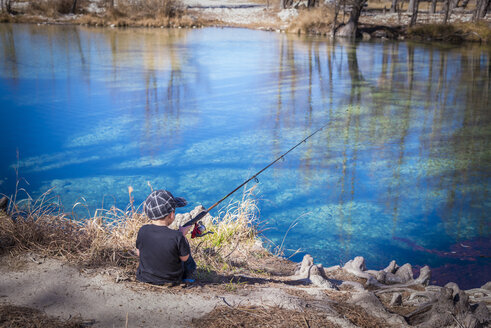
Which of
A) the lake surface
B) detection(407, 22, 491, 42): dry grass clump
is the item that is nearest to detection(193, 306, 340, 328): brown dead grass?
the lake surface

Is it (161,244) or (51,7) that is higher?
(51,7)

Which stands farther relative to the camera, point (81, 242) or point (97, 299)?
point (81, 242)

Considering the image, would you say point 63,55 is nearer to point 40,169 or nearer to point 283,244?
point 40,169

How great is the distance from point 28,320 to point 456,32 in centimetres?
2660

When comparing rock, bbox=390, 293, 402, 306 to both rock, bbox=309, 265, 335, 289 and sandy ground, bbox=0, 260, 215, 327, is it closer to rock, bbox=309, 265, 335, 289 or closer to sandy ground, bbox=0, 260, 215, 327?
rock, bbox=309, 265, 335, 289

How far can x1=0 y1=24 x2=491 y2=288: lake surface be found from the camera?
6.29 meters

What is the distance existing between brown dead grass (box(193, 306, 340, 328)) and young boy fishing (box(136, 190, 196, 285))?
457 mm

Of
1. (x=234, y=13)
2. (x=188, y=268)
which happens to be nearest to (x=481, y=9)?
(x=234, y=13)

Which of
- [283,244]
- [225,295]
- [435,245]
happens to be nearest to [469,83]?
[435,245]

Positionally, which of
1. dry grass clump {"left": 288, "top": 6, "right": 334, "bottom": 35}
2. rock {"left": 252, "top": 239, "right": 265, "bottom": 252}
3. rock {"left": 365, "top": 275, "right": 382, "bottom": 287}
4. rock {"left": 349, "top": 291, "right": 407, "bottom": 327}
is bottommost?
rock {"left": 365, "top": 275, "right": 382, "bottom": 287}

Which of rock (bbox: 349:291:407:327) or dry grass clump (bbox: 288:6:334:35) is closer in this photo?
rock (bbox: 349:291:407:327)

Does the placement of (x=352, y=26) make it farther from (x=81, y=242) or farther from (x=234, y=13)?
(x=81, y=242)

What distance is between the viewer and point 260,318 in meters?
3.12

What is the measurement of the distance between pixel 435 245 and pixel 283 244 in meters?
1.90
